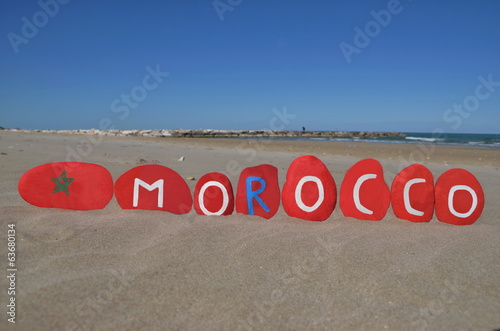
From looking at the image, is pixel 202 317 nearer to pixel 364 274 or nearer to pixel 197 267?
pixel 197 267

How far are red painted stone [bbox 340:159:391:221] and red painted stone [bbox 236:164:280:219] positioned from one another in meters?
0.53

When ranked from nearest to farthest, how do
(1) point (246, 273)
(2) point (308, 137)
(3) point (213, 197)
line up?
(1) point (246, 273), (3) point (213, 197), (2) point (308, 137)

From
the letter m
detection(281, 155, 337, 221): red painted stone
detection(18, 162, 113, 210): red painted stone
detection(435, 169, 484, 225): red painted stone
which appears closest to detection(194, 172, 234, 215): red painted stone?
the letter m

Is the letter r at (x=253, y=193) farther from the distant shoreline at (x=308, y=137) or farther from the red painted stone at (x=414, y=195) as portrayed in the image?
the distant shoreline at (x=308, y=137)

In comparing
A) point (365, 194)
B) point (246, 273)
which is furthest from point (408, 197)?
point (246, 273)

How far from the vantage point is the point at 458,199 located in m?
2.66

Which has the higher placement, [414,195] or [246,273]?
[414,195]

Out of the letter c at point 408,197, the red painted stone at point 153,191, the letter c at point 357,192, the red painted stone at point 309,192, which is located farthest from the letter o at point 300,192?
the red painted stone at point 153,191

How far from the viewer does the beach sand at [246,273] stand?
1.26 meters

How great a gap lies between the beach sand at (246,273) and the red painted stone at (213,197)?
0.13 meters

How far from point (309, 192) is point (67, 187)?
1.84 metres

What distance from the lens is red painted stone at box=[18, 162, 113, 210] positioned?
8.68 ft

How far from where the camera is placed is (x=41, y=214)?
8.00ft

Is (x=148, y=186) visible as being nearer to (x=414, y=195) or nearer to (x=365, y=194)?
(x=365, y=194)
